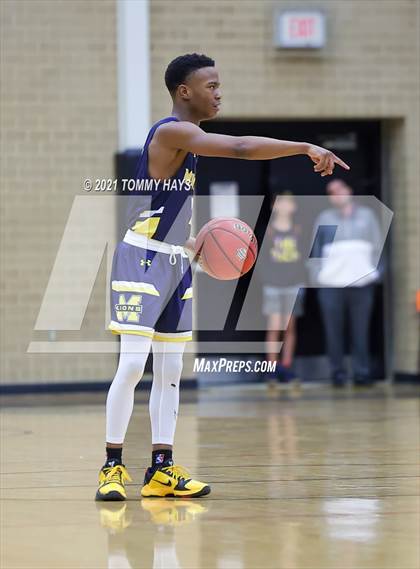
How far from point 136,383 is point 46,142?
642 cm

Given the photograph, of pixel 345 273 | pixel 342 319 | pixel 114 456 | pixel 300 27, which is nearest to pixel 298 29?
pixel 300 27

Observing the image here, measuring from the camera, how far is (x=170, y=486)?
19.2 ft

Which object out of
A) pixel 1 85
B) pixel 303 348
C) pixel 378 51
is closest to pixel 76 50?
pixel 1 85

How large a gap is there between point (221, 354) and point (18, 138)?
10.4 ft

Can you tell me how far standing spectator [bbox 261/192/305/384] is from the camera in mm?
12255

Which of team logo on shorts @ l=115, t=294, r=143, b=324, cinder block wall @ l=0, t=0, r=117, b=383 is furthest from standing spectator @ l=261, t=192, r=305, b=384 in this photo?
team logo on shorts @ l=115, t=294, r=143, b=324

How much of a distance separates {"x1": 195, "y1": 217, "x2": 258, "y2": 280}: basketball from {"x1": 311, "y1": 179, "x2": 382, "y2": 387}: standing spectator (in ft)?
20.6

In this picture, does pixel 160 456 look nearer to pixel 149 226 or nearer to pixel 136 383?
pixel 136 383

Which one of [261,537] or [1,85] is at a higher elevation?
[1,85]

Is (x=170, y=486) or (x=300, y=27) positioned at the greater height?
(x=300, y=27)

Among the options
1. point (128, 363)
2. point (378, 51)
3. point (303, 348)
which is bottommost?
point (303, 348)

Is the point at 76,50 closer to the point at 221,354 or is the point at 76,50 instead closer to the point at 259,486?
the point at 221,354

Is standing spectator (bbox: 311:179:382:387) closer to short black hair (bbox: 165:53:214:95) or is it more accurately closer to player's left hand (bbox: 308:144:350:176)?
short black hair (bbox: 165:53:214:95)

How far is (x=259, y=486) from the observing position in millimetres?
6160
